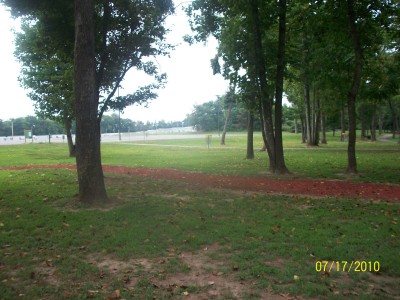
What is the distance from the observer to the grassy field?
4344 mm

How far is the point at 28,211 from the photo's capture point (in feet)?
27.3

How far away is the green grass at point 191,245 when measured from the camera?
4.38m

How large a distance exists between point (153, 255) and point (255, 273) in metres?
1.71

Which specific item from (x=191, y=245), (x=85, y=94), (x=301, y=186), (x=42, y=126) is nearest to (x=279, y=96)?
(x=301, y=186)

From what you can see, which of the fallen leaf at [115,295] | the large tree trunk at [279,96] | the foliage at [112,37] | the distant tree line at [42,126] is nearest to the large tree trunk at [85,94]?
the foliage at [112,37]

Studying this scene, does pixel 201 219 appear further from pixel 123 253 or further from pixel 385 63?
pixel 385 63

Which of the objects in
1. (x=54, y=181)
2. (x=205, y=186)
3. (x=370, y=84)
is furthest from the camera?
(x=370, y=84)

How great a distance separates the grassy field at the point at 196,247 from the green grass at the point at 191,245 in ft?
0.06

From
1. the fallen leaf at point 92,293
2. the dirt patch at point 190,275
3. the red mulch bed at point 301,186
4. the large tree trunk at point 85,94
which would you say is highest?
the large tree trunk at point 85,94

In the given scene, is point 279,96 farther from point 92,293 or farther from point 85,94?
point 92,293

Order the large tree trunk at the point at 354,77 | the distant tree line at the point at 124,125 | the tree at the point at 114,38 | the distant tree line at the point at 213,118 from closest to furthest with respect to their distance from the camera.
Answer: the tree at the point at 114,38 → the large tree trunk at the point at 354,77 → the distant tree line at the point at 213,118 → the distant tree line at the point at 124,125

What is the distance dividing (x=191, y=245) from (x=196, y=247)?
12 centimetres

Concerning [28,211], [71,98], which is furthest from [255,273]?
[71,98]
